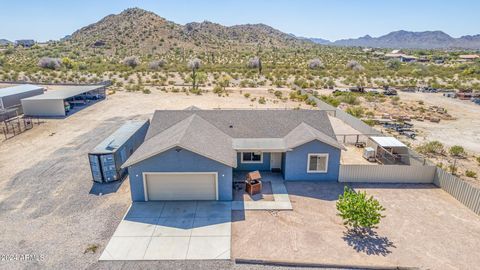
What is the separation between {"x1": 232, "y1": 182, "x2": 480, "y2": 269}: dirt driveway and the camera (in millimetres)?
11023

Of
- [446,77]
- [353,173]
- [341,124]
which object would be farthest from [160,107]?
[446,77]

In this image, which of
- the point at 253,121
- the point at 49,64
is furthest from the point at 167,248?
the point at 49,64

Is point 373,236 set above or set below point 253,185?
below

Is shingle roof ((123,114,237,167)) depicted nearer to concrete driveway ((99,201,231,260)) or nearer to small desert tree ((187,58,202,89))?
concrete driveway ((99,201,231,260))

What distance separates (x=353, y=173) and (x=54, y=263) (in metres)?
15.3

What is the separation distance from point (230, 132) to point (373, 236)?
991cm

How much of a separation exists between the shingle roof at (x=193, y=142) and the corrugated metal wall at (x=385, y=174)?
6.96 m

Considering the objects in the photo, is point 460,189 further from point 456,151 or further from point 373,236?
point 456,151

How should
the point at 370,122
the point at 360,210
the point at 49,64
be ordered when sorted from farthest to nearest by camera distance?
the point at 49,64 < the point at 370,122 < the point at 360,210

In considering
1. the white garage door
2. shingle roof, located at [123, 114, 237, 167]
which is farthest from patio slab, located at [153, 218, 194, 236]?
shingle roof, located at [123, 114, 237, 167]

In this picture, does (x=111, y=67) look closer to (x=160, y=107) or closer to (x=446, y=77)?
(x=160, y=107)

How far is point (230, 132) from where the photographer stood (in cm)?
1847

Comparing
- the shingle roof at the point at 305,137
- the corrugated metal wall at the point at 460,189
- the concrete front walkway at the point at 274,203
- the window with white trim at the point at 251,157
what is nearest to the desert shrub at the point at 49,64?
the window with white trim at the point at 251,157

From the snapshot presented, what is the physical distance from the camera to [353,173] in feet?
56.1
